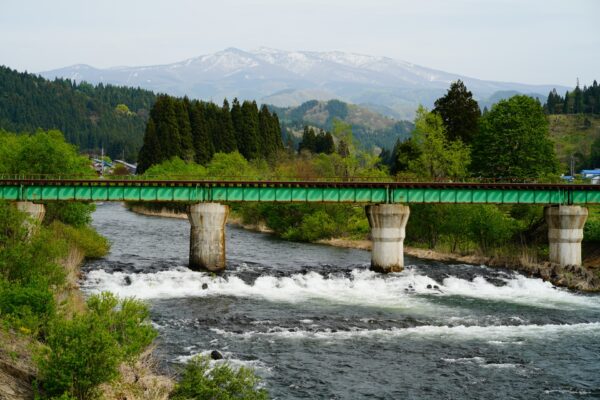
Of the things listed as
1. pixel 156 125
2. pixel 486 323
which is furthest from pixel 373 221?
pixel 156 125

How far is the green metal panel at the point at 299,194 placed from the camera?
67375mm

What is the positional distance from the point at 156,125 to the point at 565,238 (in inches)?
4129

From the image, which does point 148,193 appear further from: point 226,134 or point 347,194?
point 226,134

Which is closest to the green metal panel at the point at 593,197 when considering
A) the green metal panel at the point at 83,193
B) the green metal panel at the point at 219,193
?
the green metal panel at the point at 219,193

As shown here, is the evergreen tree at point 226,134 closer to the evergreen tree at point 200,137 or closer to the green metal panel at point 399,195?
the evergreen tree at point 200,137

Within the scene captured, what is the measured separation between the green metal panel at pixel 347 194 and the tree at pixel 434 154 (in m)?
27.5

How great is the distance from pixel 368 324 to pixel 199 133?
115 metres

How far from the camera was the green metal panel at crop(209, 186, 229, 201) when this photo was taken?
Result: 6631 cm

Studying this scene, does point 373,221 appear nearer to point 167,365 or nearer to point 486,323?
point 486,323

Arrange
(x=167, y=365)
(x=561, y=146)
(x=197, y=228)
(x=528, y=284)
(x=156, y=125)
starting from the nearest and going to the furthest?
(x=167, y=365)
(x=528, y=284)
(x=197, y=228)
(x=156, y=125)
(x=561, y=146)

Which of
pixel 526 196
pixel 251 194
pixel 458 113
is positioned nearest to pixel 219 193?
pixel 251 194

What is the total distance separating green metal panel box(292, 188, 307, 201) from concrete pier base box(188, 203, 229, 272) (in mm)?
6928

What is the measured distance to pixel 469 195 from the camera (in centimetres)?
6881

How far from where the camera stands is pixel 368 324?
44906 millimetres
